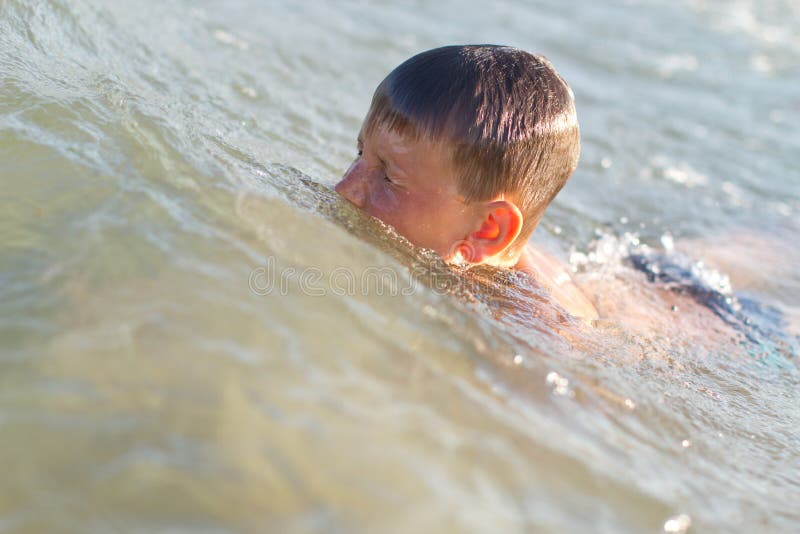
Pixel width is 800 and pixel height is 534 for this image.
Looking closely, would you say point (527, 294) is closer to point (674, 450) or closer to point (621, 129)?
point (674, 450)

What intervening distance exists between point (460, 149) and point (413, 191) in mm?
233

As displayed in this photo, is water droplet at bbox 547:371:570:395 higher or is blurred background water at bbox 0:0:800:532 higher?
water droplet at bbox 547:371:570:395

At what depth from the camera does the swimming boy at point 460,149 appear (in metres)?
3.10

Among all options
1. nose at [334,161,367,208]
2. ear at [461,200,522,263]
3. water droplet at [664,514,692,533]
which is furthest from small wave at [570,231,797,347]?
water droplet at [664,514,692,533]

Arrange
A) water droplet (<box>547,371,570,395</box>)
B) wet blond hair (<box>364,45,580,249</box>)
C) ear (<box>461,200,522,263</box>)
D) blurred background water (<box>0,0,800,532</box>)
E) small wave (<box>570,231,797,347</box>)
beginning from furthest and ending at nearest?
small wave (<box>570,231,797,347</box>)
ear (<box>461,200,522,263</box>)
wet blond hair (<box>364,45,580,249</box>)
water droplet (<box>547,371,570,395</box>)
blurred background water (<box>0,0,800,532</box>)

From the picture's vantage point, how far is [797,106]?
761 centimetres

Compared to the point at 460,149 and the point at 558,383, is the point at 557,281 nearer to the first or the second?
the point at 460,149

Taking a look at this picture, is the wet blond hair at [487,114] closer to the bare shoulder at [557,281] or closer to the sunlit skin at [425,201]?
the sunlit skin at [425,201]

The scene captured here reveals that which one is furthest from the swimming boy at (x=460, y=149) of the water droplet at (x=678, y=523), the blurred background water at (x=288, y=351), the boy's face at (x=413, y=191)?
the water droplet at (x=678, y=523)

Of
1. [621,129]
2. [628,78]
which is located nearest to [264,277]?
[621,129]

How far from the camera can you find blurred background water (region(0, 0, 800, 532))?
1.68 m

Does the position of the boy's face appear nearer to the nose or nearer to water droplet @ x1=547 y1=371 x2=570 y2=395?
the nose

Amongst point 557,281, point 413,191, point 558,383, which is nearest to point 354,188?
point 413,191

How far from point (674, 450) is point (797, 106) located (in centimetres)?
630
